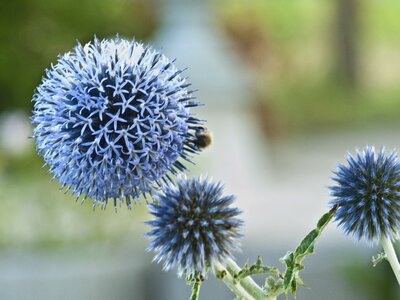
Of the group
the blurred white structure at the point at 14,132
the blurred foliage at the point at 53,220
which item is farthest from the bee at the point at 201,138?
the blurred white structure at the point at 14,132

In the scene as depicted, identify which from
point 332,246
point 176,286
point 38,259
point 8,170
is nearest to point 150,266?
point 176,286

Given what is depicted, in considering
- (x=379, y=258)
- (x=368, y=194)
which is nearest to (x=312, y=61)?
(x=368, y=194)

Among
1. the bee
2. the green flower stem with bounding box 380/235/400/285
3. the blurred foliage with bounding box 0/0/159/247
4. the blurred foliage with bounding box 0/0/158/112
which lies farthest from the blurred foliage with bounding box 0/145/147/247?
the green flower stem with bounding box 380/235/400/285

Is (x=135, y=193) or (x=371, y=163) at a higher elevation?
(x=371, y=163)

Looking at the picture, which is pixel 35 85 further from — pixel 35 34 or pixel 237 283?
pixel 237 283

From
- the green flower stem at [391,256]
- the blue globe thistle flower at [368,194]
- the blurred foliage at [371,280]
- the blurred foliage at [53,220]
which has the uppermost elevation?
the blurred foliage at [53,220]

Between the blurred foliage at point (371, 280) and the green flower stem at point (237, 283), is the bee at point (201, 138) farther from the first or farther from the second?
the blurred foliage at point (371, 280)

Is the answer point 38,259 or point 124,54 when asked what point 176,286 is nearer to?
point 38,259

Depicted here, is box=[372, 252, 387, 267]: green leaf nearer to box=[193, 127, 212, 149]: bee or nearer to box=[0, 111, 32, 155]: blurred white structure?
box=[193, 127, 212, 149]: bee
